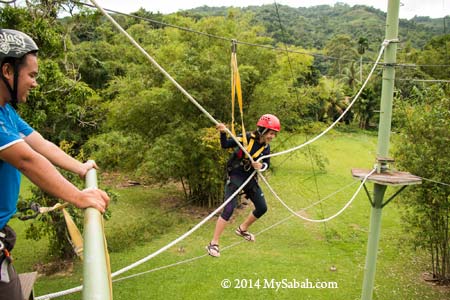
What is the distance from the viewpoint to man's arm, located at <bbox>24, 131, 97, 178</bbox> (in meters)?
1.29

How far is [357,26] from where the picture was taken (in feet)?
220

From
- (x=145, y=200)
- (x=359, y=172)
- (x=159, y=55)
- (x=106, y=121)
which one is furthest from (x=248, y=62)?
(x=359, y=172)

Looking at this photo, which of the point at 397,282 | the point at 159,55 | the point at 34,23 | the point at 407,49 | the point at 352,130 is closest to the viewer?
the point at 34,23

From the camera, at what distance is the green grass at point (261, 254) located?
7.72 meters

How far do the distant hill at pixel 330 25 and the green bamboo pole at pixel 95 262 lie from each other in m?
12.9

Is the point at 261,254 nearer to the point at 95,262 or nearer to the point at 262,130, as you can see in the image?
the point at 262,130

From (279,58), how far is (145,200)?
651 centimetres

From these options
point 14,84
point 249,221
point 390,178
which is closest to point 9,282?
point 14,84

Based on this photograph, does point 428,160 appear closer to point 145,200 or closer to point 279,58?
point 279,58

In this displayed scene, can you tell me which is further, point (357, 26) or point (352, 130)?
point (357, 26)

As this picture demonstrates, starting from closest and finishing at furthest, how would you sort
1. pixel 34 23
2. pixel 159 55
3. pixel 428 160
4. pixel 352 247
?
1. pixel 34 23
2. pixel 428 160
3. pixel 352 247
4. pixel 159 55

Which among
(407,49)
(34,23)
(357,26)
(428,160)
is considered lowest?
(428,160)

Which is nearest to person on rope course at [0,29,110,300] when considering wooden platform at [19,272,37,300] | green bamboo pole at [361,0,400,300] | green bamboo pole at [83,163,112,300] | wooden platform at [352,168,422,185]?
green bamboo pole at [83,163,112,300]

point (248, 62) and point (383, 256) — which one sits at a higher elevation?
point (248, 62)
